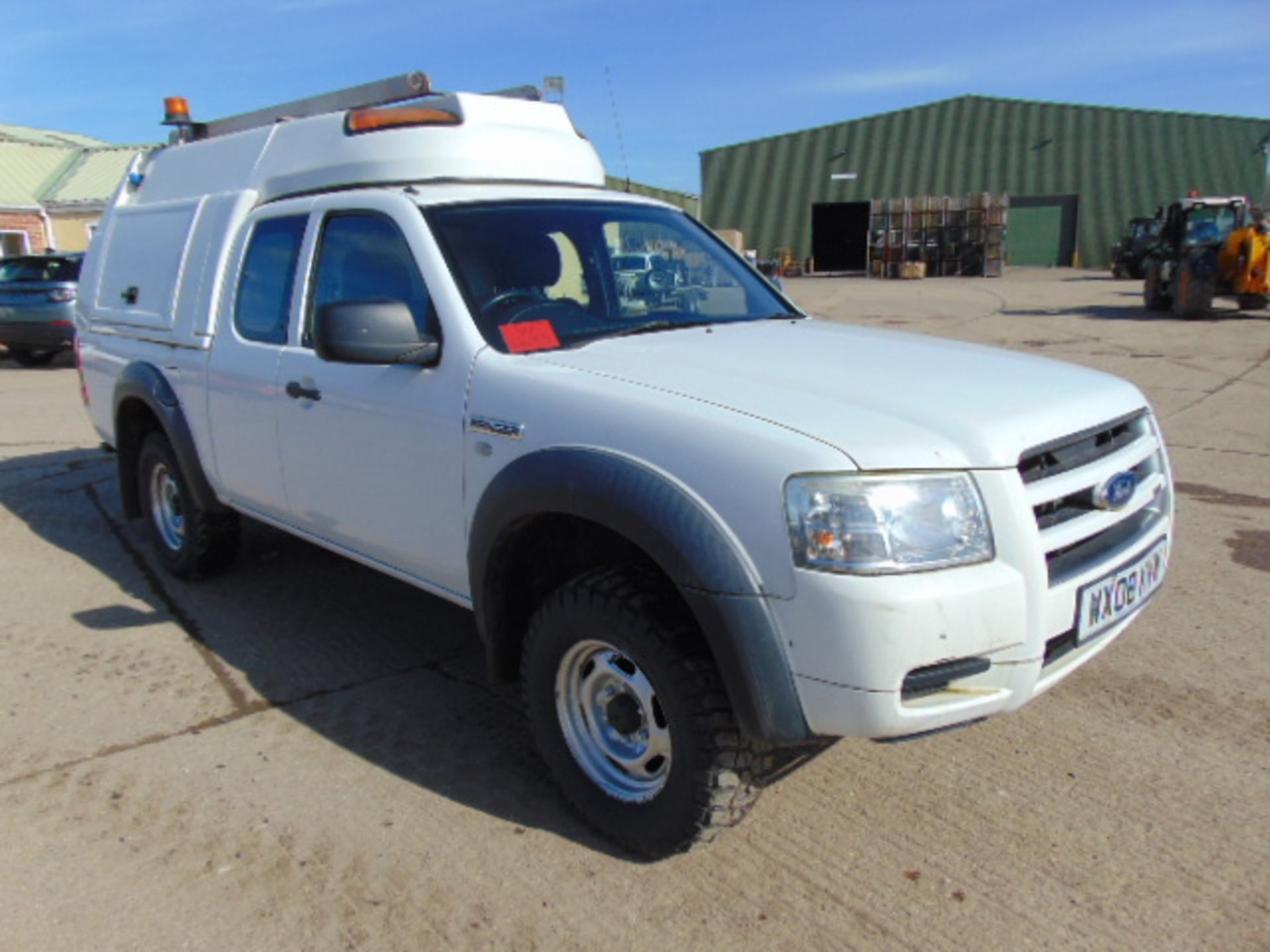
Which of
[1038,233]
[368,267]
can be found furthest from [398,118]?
[1038,233]

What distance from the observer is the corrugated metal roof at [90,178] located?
2952 cm

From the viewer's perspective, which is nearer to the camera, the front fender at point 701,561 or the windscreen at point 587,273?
the front fender at point 701,561

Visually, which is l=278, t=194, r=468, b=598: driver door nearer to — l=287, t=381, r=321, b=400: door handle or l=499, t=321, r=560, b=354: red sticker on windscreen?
l=287, t=381, r=321, b=400: door handle

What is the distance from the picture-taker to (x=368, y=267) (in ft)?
11.8

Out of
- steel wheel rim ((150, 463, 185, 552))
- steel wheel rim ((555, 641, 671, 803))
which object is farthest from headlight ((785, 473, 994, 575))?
steel wheel rim ((150, 463, 185, 552))

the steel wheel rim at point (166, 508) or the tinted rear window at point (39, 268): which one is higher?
the tinted rear window at point (39, 268)

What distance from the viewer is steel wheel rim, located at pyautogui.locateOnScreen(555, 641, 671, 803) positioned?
270 cm

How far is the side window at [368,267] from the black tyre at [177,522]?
1.53 meters

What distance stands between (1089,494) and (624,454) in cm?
124

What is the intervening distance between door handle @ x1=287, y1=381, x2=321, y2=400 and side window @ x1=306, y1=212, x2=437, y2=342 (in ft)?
0.83

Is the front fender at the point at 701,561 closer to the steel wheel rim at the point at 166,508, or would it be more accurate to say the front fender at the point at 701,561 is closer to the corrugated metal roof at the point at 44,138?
the steel wheel rim at the point at 166,508

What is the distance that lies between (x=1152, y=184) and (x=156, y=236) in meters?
42.0

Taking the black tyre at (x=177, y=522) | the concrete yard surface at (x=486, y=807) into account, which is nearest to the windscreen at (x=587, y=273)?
the concrete yard surface at (x=486, y=807)

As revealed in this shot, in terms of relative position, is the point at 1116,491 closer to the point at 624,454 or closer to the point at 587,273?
the point at 624,454
